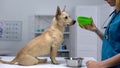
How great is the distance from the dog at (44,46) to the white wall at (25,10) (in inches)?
88.8

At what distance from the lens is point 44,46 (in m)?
1.74

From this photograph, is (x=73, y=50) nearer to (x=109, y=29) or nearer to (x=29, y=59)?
(x=29, y=59)

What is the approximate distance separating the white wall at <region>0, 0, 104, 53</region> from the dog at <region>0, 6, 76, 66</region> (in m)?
2.26

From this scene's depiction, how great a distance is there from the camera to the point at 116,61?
81cm

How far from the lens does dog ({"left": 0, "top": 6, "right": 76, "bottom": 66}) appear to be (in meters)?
1.69

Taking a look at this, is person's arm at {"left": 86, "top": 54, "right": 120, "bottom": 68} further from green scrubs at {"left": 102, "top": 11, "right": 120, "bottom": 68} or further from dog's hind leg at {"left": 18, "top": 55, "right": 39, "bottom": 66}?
dog's hind leg at {"left": 18, "top": 55, "right": 39, "bottom": 66}

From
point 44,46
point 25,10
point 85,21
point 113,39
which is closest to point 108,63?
point 113,39

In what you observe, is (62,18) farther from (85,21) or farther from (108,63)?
(108,63)

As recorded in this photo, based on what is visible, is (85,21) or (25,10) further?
(25,10)

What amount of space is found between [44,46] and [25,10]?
2.47 meters

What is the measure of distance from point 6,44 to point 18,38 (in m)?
0.28

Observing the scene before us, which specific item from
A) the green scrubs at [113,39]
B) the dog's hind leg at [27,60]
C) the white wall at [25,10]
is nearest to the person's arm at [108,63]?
the green scrubs at [113,39]

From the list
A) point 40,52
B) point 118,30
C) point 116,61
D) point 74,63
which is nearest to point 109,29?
point 118,30

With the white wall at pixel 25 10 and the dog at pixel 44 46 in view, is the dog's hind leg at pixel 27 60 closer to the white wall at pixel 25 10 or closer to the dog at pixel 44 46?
the dog at pixel 44 46
